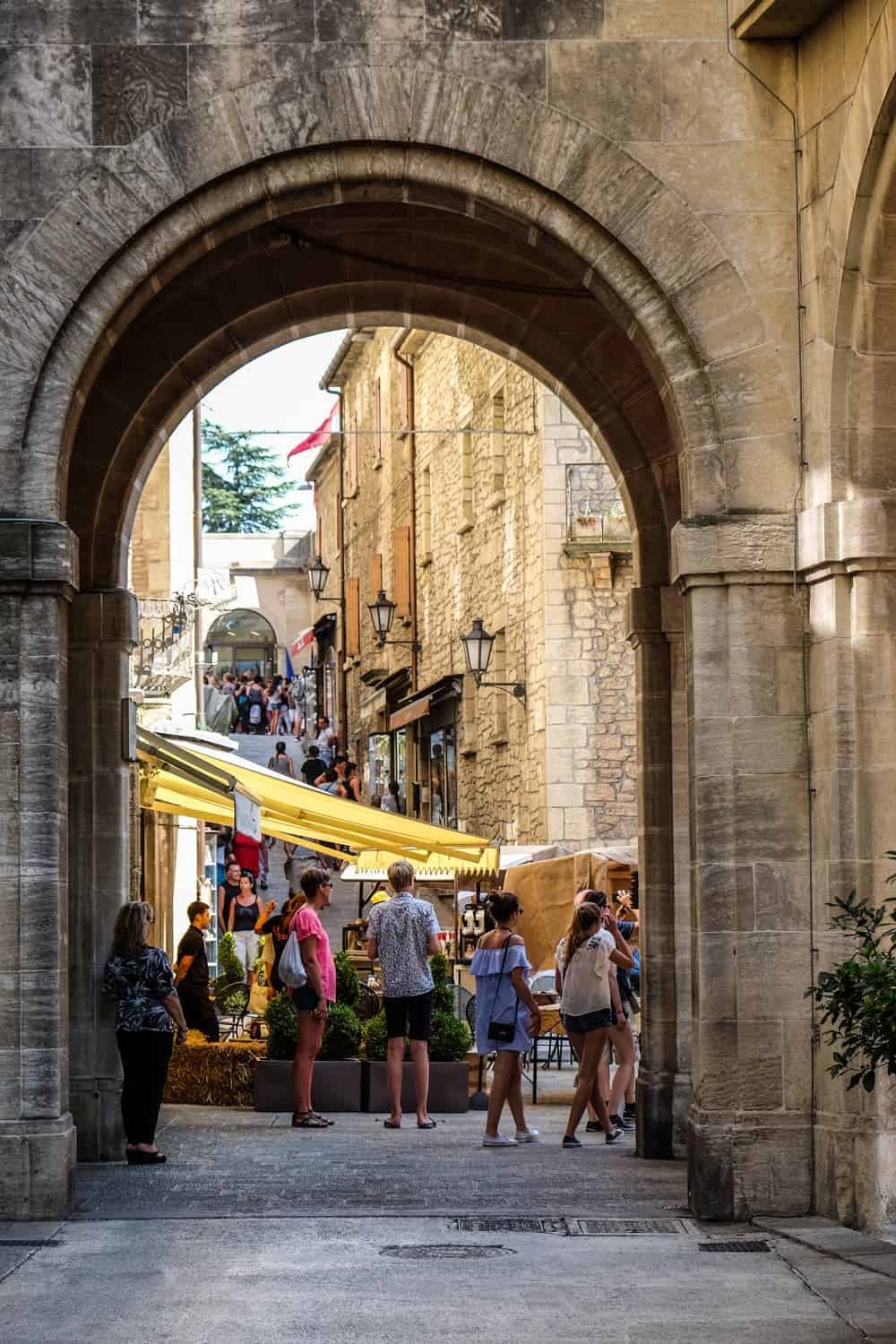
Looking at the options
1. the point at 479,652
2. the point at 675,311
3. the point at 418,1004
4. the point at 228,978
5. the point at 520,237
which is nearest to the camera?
the point at 675,311

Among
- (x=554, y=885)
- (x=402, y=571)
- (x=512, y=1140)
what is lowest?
(x=512, y=1140)

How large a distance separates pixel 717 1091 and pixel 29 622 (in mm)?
3702

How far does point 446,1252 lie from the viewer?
8.66m

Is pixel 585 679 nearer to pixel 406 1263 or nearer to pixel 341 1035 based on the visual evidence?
pixel 341 1035

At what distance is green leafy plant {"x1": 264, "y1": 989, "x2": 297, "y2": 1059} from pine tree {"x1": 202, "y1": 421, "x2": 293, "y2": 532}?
57489mm

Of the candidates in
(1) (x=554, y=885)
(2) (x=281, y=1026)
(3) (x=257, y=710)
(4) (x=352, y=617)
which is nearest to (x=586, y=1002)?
(2) (x=281, y=1026)

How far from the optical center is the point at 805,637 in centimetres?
985

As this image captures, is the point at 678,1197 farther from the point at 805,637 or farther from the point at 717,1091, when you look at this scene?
the point at 805,637

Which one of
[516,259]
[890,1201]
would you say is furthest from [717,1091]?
[516,259]

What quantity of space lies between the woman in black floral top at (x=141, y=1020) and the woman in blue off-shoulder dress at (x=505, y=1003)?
1854 millimetres

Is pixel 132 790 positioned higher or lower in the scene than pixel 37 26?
lower

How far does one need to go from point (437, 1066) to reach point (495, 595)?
13.4m

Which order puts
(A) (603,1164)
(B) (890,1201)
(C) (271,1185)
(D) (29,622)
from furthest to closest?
(A) (603,1164)
(C) (271,1185)
(D) (29,622)
(B) (890,1201)

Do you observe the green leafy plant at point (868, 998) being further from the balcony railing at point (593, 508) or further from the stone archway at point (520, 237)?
the balcony railing at point (593, 508)
